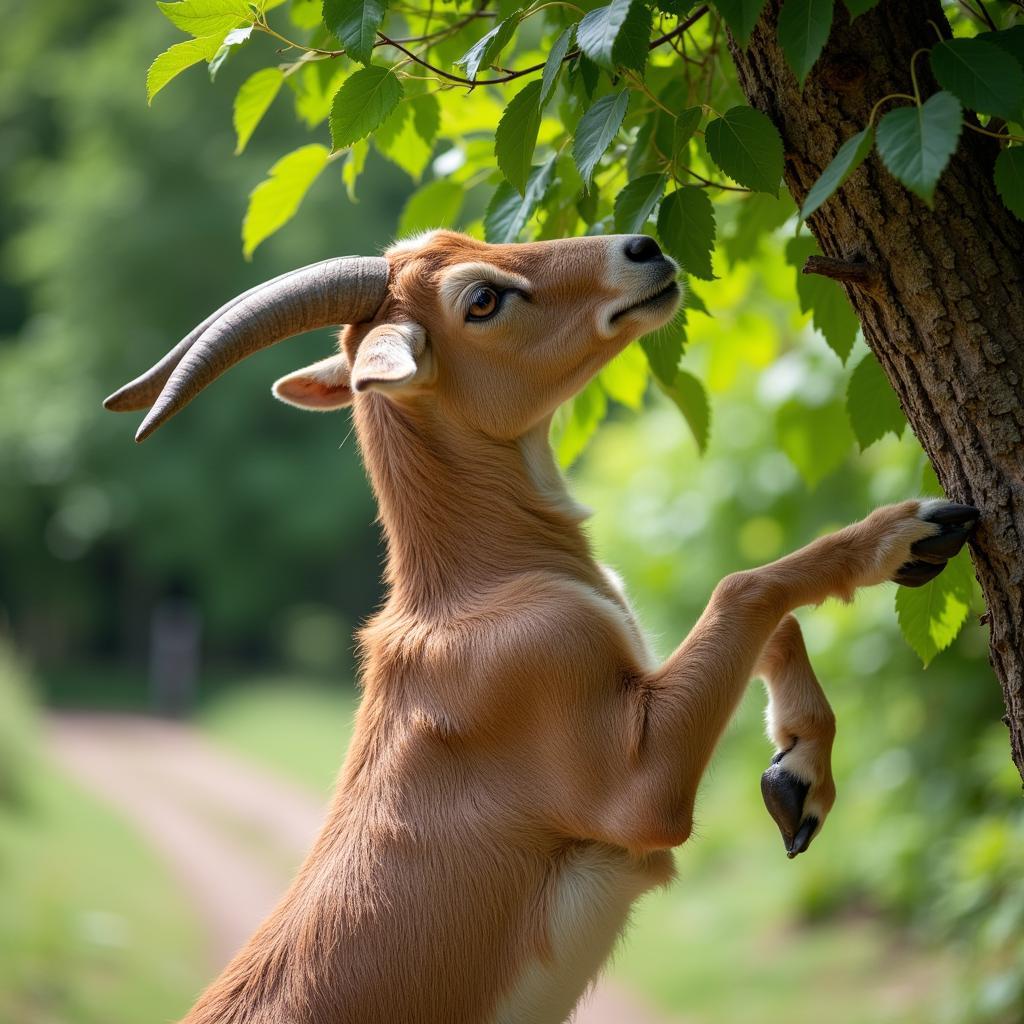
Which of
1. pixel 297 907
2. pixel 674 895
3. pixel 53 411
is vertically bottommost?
pixel 674 895

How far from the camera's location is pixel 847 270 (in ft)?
9.29

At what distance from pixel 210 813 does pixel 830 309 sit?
16.0 meters

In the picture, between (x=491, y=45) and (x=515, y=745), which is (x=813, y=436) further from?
(x=491, y=45)

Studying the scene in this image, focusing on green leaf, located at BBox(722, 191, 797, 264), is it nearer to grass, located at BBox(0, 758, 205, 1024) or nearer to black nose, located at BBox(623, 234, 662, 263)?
black nose, located at BBox(623, 234, 662, 263)

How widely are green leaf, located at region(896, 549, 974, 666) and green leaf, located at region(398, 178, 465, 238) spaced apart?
1.82 meters

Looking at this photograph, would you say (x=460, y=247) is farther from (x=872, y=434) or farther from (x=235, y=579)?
(x=235, y=579)

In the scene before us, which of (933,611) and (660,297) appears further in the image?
Answer: (660,297)

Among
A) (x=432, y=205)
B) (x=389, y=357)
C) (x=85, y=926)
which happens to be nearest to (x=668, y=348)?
(x=389, y=357)

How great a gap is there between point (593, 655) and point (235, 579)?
28.5 metres

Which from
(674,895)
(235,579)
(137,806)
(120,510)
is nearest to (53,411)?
(120,510)

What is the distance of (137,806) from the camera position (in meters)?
17.9

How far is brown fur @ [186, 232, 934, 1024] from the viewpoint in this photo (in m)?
3.34

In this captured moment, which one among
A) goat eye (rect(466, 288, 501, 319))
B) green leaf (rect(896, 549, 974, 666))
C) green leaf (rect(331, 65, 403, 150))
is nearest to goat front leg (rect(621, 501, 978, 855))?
green leaf (rect(896, 549, 974, 666))

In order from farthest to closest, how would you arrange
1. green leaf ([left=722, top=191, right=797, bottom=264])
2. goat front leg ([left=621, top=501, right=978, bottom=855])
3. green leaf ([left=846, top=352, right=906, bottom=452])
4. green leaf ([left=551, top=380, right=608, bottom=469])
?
green leaf ([left=551, top=380, right=608, bottom=469]) < green leaf ([left=722, top=191, right=797, bottom=264]) < green leaf ([left=846, top=352, right=906, bottom=452]) < goat front leg ([left=621, top=501, right=978, bottom=855])
